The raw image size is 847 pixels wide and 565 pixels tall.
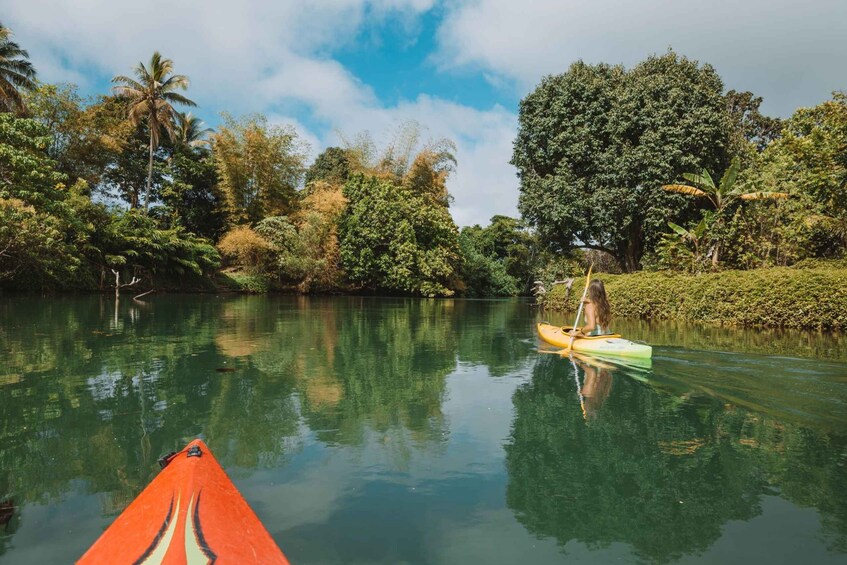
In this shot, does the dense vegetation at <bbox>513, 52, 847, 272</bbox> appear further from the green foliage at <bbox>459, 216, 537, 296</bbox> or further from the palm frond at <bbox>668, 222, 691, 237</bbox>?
the green foliage at <bbox>459, 216, 537, 296</bbox>

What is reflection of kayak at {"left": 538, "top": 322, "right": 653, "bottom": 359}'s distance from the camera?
8102 millimetres

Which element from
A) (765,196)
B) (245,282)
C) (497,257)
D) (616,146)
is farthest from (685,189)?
(497,257)

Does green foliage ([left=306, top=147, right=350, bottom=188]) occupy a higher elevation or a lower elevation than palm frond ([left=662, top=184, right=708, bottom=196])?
higher

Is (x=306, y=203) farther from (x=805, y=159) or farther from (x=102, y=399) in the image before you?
(x=102, y=399)

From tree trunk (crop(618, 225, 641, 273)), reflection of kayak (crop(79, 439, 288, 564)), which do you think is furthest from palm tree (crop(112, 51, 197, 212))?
reflection of kayak (crop(79, 439, 288, 564))

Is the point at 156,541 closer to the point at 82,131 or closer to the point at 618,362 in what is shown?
the point at 618,362

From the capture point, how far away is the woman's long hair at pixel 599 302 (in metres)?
9.17

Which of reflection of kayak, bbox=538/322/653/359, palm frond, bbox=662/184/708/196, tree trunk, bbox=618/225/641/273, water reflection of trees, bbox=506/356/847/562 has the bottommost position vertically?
water reflection of trees, bbox=506/356/847/562

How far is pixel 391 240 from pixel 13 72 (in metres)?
21.1

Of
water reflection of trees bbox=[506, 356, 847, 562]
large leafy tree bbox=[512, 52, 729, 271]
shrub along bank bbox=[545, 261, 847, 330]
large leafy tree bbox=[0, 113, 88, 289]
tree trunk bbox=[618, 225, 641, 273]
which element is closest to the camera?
water reflection of trees bbox=[506, 356, 847, 562]

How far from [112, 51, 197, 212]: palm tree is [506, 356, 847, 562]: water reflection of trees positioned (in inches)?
1207

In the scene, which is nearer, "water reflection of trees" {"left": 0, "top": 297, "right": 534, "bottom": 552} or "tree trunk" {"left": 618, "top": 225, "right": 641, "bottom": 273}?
"water reflection of trees" {"left": 0, "top": 297, "right": 534, "bottom": 552}

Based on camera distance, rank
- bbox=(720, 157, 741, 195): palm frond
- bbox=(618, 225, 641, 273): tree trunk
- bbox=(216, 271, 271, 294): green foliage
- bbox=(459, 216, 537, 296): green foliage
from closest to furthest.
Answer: bbox=(720, 157, 741, 195): palm frond
bbox=(618, 225, 641, 273): tree trunk
bbox=(216, 271, 271, 294): green foliage
bbox=(459, 216, 537, 296): green foliage

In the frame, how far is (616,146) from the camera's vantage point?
21.6 meters
